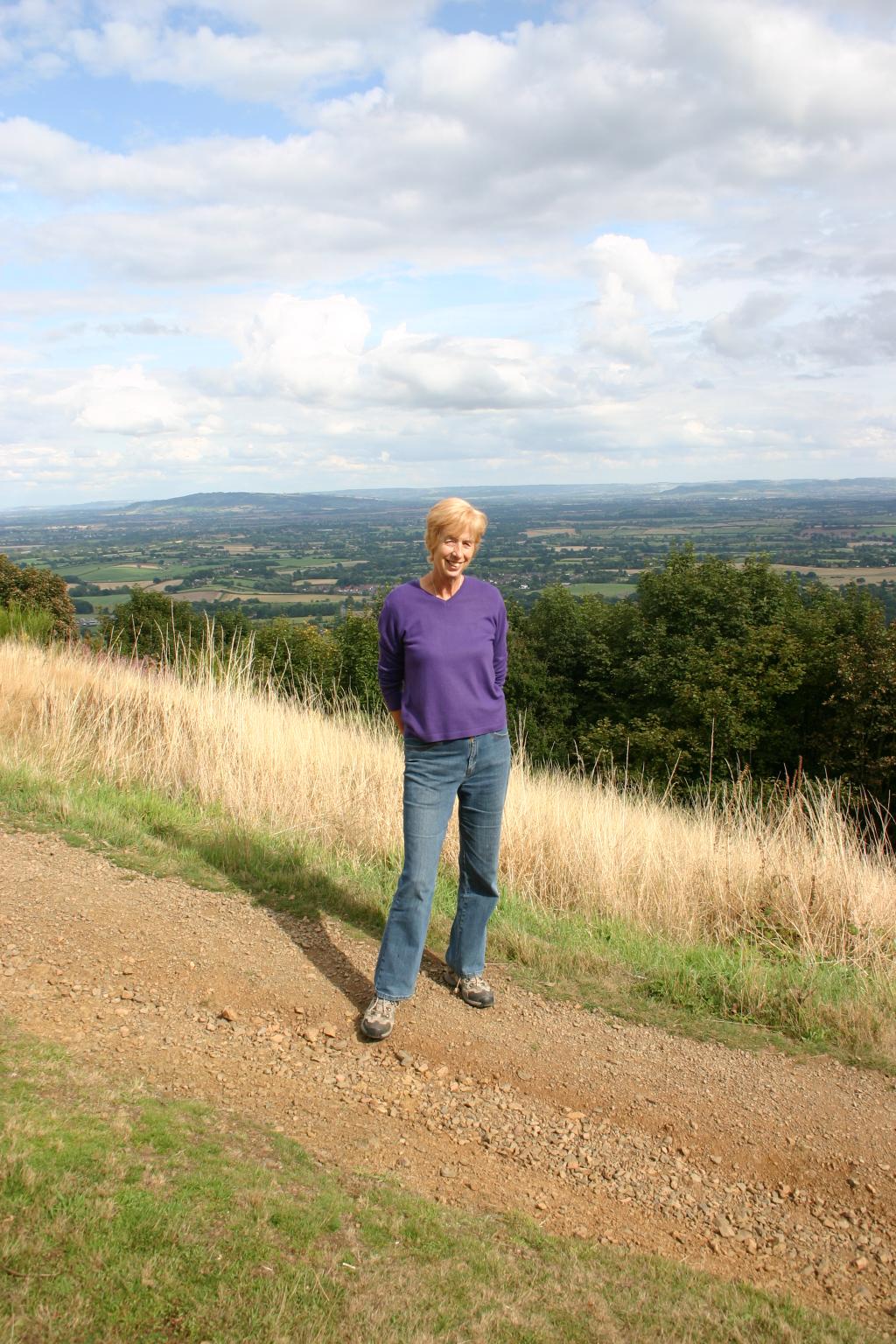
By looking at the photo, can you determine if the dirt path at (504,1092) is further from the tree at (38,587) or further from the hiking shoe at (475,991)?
the tree at (38,587)

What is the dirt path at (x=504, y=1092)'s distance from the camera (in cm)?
252

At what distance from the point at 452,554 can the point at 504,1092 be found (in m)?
1.93

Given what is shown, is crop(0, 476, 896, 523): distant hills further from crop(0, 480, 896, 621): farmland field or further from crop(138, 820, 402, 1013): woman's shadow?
crop(138, 820, 402, 1013): woman's shadow

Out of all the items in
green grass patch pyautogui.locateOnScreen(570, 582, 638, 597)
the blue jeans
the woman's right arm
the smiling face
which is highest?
the smiling face

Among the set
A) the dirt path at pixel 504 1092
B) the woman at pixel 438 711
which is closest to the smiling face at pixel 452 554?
the woman at pixel 438 711

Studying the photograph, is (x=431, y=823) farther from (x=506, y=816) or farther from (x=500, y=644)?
(x=506, y=816)

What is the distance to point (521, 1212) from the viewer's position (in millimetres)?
2445

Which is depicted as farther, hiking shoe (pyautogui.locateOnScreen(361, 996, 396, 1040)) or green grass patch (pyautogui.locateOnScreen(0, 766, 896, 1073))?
green grass patch (pyautogui.locateOnScreen(0, 766, 896, 1073))

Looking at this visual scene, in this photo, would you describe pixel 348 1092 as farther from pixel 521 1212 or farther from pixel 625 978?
pixel 625 978

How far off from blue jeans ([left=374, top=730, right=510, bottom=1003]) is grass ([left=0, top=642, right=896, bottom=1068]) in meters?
0.78

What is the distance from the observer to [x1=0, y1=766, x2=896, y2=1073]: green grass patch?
371 cm

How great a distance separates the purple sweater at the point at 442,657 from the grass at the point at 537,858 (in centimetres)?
141

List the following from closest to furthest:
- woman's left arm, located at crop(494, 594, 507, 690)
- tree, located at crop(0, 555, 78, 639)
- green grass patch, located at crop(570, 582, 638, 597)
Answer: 1. woman's left arm, located at crop(494, 594, 507, 690)
2. tree, located at crop(0, 555, 78, 639)
3. green grass patch, located at crop(570, 582, 638, 597)

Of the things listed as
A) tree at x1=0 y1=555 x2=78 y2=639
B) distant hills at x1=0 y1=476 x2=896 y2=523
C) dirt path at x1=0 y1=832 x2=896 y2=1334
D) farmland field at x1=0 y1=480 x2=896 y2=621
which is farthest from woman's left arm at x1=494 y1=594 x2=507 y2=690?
distant hills at x1=0 y1=476 x2=896 y2=523
